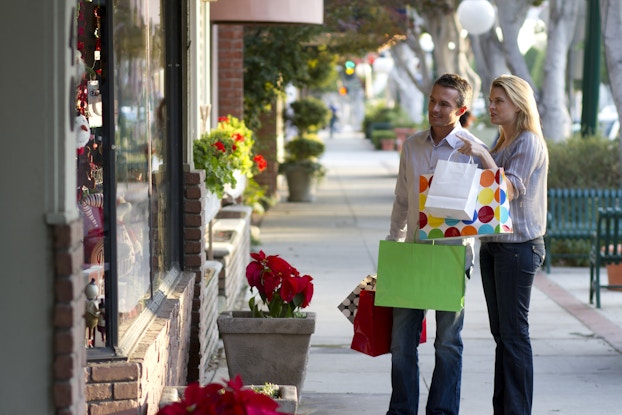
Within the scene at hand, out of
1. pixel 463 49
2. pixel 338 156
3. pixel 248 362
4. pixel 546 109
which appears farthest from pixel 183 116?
pixel 338 156

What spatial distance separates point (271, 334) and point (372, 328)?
2.57 feet

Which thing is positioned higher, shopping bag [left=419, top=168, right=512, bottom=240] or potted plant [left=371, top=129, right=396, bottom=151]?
shopping bag [left=419, top=168, right=512, bottom=240]

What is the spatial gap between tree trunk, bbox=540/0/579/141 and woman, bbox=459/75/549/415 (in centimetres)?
1045

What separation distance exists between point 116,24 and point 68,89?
1250 mm

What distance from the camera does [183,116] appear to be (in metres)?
6.75

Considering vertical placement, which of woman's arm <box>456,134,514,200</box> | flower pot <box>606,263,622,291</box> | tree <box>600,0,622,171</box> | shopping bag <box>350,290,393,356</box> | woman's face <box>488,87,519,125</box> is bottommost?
flower pot <box>606,263,622,291</box>

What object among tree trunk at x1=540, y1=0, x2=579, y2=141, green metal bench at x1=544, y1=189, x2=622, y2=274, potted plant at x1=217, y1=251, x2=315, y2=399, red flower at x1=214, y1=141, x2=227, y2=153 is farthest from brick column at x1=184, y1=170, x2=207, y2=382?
tree trunk at x1=540, y1=0, x2=579, y2=141

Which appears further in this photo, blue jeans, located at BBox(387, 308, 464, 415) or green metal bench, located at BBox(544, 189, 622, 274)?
green metal bench, located at BBox(544, 189, 622, 274)

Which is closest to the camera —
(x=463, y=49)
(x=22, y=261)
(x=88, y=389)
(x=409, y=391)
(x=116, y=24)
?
(x=22, y=261)

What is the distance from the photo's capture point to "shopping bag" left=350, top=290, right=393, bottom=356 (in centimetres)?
560

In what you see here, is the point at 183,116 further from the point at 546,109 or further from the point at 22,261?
the point at 546,109

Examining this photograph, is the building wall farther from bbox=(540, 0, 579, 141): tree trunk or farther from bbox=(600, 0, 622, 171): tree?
bbox=(540, 0, 579, 141): tree trunk

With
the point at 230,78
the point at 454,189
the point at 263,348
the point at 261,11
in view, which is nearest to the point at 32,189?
the point at 454,189

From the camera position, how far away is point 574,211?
12227 millimetres
